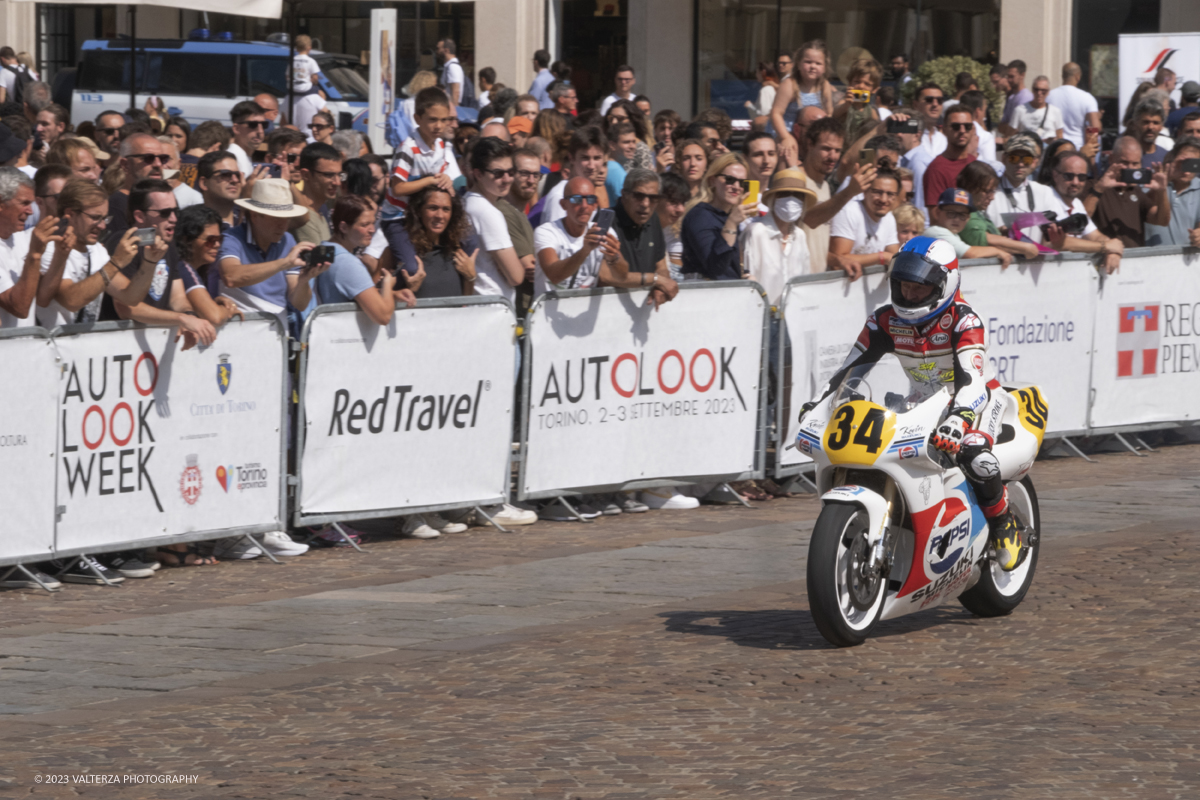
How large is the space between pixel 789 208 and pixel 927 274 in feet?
12.7

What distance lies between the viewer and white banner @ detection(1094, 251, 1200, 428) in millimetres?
13852

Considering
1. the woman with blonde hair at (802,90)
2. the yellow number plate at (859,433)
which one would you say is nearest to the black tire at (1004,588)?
the yellow number plate at (859,433)

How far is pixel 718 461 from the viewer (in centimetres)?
1187

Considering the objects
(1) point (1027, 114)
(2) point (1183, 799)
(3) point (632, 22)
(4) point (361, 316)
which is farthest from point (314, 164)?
(3) point (632, 22)

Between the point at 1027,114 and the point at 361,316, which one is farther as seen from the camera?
the point at 1027,114

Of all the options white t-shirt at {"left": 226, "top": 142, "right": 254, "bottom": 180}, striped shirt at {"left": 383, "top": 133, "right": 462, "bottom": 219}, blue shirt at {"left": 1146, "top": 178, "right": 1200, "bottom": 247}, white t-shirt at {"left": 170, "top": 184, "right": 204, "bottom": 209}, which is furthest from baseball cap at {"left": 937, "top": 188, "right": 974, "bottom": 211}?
white t-shirt at {"left": 226, "top": 142, "right": 254, "bottom": 180}

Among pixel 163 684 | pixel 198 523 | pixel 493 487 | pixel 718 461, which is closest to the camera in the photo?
pixel 163 684

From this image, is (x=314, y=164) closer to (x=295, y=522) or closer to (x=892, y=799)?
(x=295, y=522)

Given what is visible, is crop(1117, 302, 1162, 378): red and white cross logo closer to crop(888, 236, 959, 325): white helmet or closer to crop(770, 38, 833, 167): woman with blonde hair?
crop(770, 38, 833, 167): woman with blonde hair

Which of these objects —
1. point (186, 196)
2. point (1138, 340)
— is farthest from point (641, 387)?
point (1138, 340)

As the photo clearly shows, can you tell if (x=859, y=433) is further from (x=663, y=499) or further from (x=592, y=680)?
(x=663, y=499)

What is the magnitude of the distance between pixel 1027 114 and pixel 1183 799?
16736 mm

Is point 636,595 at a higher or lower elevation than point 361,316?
lower

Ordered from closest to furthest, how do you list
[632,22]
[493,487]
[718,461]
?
[493,487], [718,461], [632,22]
